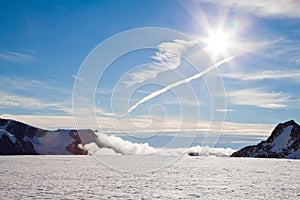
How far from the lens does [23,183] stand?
830 inches

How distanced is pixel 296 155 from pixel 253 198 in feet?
548

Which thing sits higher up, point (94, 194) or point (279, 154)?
point (279, 154)

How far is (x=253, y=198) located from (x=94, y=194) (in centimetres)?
775

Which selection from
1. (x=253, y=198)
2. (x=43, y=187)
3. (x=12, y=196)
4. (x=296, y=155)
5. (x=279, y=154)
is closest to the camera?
(x=12, y=196)

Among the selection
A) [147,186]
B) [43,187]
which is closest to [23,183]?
[43,187]

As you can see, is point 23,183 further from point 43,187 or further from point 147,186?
point 147,186

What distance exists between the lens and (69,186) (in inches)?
792

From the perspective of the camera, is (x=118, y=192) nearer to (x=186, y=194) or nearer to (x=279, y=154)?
(x=186, y=194)

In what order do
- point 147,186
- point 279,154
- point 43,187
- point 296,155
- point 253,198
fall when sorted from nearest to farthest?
point 253,198 → point 43,187 → point 147,186 → point 296,155 → point 279,154

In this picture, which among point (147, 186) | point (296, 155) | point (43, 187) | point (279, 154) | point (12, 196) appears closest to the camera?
point (12, 196)

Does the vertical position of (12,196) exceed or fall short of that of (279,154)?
it falls short

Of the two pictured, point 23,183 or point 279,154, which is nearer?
point 23,183

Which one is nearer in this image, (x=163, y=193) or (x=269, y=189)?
(x=163, y=193)

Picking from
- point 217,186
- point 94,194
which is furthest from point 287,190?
point 94,194
